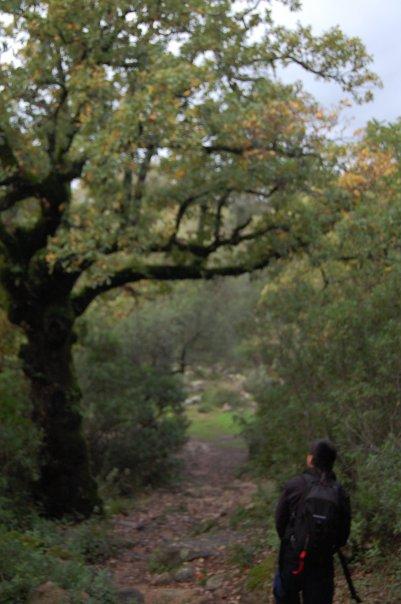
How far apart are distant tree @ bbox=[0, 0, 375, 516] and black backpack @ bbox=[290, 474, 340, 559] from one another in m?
6.65

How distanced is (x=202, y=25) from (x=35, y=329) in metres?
5.85

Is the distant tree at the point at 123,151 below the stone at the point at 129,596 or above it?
above

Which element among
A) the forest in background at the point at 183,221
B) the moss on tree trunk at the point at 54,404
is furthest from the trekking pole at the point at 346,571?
the moss on tree trunk at the point at 54,404

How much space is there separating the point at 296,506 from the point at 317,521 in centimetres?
23

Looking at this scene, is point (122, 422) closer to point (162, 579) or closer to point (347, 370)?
point (162, 579)

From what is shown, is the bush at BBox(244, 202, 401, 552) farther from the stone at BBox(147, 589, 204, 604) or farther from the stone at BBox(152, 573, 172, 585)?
the stone at BBox(152, 573, 172, 585)

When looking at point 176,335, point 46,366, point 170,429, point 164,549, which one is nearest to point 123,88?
point 46,366

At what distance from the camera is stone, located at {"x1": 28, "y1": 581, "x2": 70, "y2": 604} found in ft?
23.8

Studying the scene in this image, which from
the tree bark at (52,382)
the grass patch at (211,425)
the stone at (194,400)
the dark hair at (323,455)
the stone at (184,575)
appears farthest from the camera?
the stone at (194,400)

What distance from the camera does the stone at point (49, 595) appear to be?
7258mm

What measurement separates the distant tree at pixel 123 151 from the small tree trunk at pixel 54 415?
0.02 meters

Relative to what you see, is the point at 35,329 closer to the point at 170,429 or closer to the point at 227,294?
the point at 170,429

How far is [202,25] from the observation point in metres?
12.8

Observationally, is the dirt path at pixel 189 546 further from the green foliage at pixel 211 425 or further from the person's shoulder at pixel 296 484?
the green foliage at pixel 211 425
